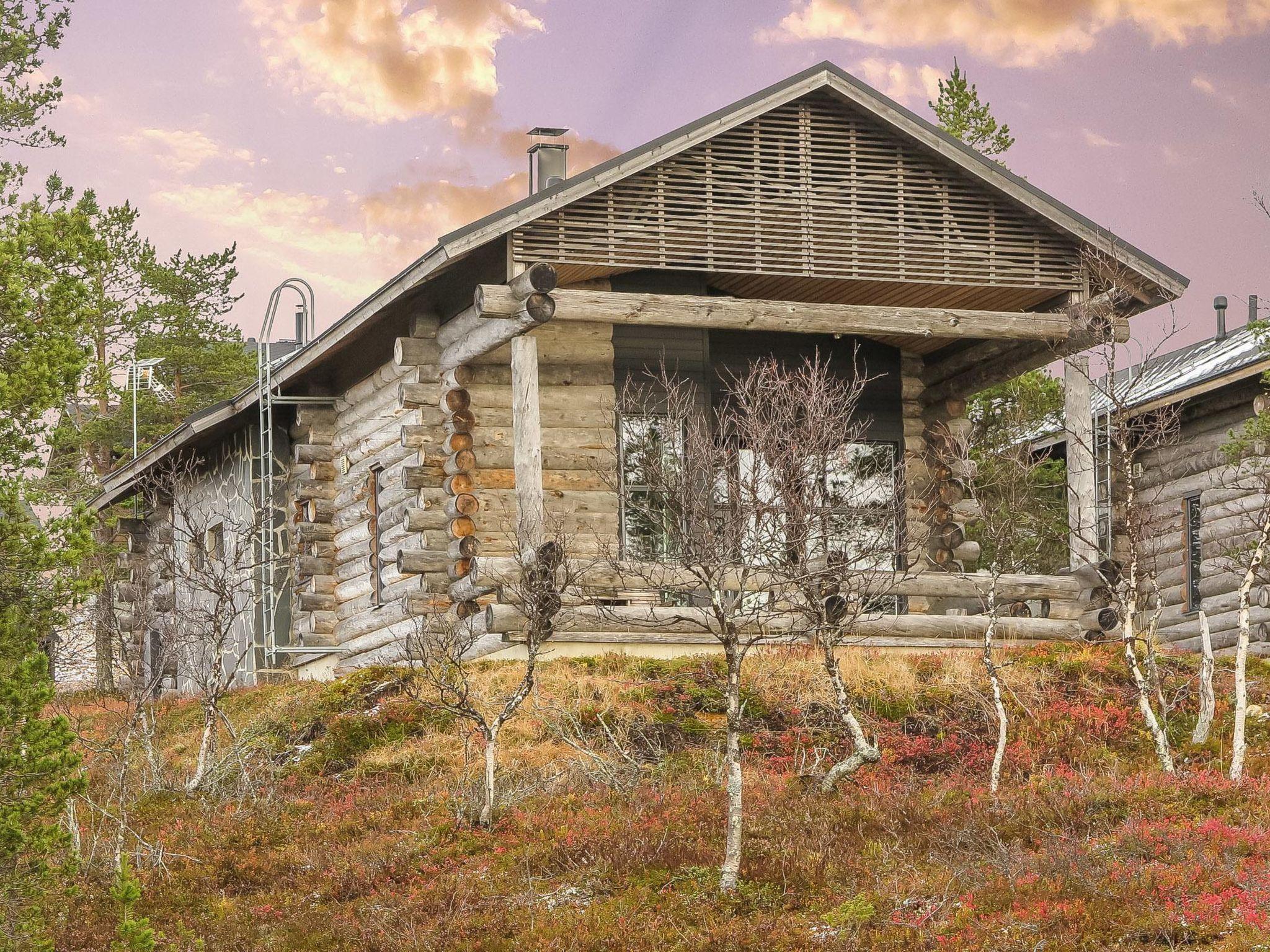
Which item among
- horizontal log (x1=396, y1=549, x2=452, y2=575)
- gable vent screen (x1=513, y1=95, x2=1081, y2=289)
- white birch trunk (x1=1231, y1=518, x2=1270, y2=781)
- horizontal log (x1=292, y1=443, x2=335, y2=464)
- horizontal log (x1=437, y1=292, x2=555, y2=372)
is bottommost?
white birch trunk (x1=1231, y1=518, x2=1270, y2=781)

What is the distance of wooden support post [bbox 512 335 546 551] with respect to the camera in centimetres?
1780

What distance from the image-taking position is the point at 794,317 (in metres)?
19.6

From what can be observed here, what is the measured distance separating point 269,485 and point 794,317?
9739 mm

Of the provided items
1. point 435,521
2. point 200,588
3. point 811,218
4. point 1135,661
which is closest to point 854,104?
point 811,218

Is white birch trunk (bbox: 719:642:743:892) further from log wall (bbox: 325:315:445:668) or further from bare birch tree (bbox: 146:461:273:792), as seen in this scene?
log wall (bbox: 325:315:445:668)

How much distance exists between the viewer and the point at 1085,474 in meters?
20.2

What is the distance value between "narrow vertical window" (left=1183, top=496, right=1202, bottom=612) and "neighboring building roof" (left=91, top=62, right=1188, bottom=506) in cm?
551

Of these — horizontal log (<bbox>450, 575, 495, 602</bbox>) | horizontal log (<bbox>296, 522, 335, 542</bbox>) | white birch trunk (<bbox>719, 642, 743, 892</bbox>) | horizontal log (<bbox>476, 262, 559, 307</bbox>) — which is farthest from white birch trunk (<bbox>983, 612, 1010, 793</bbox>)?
horizontal log (<bbox>296, 522, 335, 542</bbox>)

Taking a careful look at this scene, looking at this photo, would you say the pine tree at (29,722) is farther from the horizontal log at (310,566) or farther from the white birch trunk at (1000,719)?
the horizontal log at (310,566)

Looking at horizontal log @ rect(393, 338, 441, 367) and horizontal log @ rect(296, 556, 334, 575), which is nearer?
horizontal log @ rect(393, 338, 441, 367)

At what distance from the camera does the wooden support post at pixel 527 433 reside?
17.8m

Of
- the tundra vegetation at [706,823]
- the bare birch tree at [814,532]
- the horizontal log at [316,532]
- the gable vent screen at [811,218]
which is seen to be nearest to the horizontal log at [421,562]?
the tundra vegetation at [706,823]

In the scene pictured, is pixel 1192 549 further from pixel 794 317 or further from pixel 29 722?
pixel 29 722

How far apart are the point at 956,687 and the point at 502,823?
616cm
